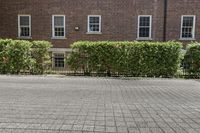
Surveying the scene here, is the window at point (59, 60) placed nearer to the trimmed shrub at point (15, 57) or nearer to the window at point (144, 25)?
the trimmed shrub at point (15, 57)

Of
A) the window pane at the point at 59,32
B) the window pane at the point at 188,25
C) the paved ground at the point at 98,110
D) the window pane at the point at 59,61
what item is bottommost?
the paved ground at the point at 98,110

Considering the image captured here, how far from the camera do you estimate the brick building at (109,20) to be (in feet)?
68.4

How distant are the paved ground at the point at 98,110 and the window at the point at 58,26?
37.6ft

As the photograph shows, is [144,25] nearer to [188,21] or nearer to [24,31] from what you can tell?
[188,21]

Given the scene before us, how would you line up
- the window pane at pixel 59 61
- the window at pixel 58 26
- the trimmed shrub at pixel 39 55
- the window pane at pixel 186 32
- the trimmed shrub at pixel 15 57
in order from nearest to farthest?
the trimmed shrub at pixel 15 57 < the trimmed shrub at pixel 39 55 < the window pane at pixel 59 61 < the window pane at pixel 186 32 < the window at pixel 58 26

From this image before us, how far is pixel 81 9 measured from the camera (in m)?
21.1

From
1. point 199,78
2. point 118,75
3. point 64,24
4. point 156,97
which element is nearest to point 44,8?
point 64,24

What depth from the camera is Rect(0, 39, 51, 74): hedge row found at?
1452cm

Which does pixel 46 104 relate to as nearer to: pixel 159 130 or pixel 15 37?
pixel 159 130

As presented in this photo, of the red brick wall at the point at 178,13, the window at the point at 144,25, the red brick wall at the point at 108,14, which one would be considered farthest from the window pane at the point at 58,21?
the red brick wall at the point at 178,13

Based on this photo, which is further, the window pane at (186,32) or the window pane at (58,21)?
the window pane at (58,21)

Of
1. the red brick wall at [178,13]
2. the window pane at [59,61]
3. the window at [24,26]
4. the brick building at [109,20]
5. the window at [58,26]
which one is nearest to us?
the window pane at [59,61]

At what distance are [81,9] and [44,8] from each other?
316cm

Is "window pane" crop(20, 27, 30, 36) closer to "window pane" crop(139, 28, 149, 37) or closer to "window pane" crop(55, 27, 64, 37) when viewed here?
"window pane" crop(55, 27, 64, 37)
